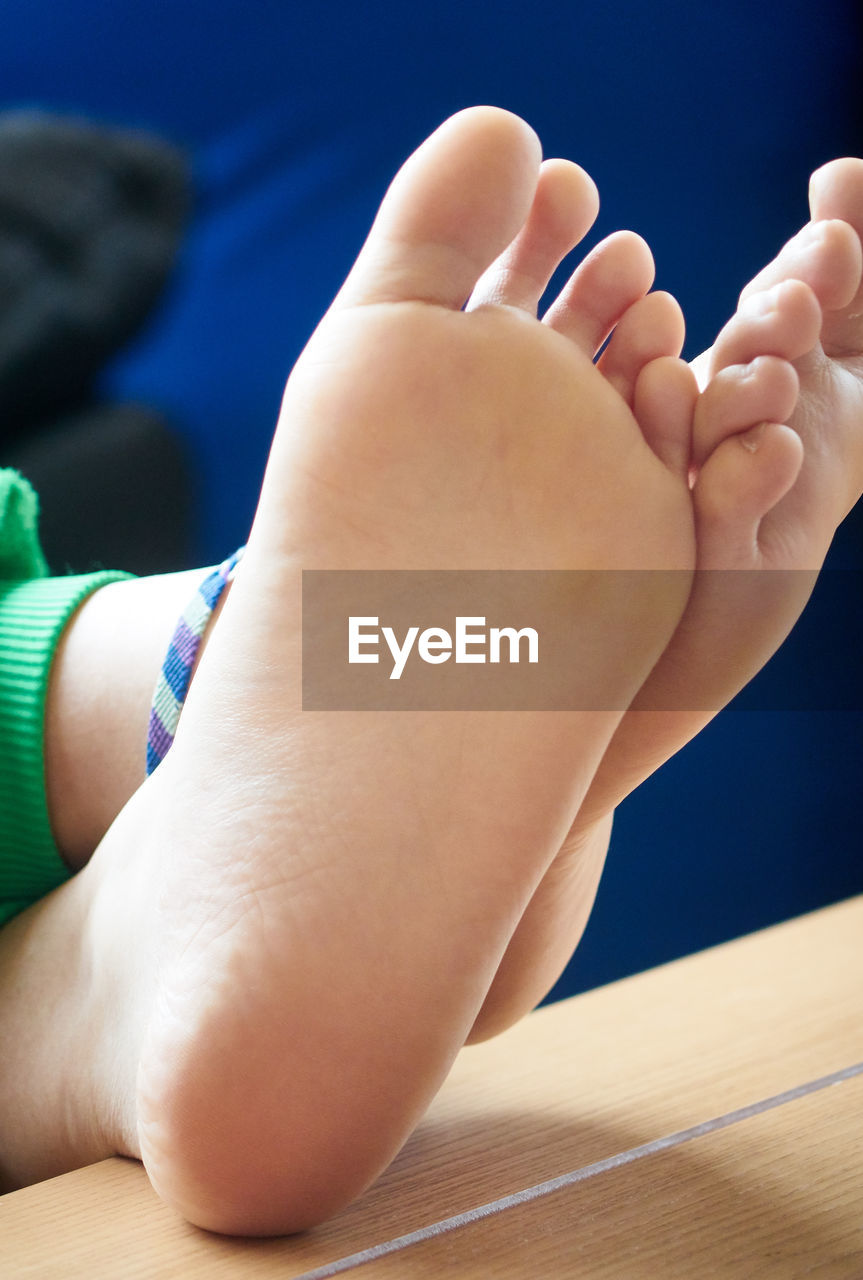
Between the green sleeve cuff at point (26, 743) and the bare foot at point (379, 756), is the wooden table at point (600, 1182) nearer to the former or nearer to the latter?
the bare foot at point (379, 756)

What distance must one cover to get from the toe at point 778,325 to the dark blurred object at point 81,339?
60 cm

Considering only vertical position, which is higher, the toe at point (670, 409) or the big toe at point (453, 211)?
the big toe at point (453, 211)

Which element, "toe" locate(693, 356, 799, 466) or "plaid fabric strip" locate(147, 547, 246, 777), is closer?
"toe" locate(693, 356, 799, 466)

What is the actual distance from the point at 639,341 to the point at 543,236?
58 millimetres

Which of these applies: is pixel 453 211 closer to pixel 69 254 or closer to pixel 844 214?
pixel 844 214

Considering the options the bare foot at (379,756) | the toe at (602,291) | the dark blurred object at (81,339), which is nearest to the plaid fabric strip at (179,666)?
the bare foot at (379,756)

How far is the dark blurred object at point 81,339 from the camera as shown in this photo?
93 cm

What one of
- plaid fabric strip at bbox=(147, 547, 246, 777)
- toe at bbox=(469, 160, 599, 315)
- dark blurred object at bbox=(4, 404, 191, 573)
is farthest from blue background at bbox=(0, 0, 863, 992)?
toe at bbox=(469, 160, 599, 315)

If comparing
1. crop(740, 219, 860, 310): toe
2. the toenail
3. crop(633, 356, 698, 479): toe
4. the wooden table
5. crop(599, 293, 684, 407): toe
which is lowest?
the wooden table

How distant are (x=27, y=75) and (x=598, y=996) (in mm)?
846

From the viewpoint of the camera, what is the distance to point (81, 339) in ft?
3.09

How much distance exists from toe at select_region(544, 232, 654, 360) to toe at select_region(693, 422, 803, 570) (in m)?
0.08

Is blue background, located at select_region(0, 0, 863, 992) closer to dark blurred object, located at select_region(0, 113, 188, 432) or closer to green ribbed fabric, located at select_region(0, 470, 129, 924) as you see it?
dark blurred object, located at select_region(0, 113, 188, 432)

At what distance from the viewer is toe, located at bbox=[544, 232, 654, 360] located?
1.65ft
